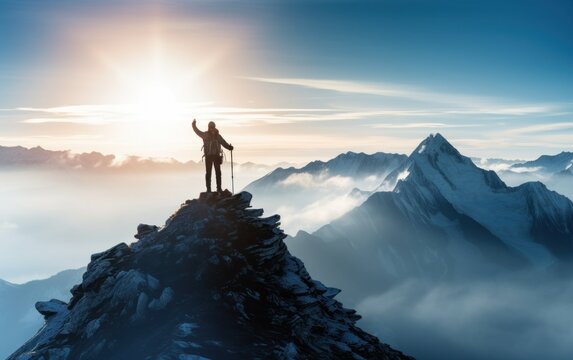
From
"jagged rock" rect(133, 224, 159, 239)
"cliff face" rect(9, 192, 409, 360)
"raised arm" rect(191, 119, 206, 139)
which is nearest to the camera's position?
"cliff face" rect(9, 192, 409, 360)

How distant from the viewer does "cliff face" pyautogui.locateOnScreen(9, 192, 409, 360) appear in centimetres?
4103

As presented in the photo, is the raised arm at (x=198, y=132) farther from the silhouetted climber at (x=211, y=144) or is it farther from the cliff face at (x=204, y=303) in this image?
the cliff face at (x=204, y=303)

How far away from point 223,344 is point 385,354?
18.3 m

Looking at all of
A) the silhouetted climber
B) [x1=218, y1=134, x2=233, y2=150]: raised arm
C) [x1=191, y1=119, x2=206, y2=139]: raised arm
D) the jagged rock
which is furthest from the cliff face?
[x1=191, y1=119, x2=206, y2=139]: raised arm

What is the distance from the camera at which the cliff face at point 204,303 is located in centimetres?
4103

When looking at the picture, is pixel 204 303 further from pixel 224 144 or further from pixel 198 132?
pixel 198 132

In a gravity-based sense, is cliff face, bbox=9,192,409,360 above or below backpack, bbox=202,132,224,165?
below

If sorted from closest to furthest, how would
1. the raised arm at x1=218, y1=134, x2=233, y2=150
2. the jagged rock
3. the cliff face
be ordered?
the cliff face < the jagged rock < the raised arm at x1=218, y1=134, x2=233, y2=150

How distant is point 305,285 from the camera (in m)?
53.3

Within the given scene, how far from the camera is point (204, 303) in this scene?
44.8 meters

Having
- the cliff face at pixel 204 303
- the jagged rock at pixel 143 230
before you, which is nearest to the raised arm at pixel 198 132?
the cliff face at pixel 204 303

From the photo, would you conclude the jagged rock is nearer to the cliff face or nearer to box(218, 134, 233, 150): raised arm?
the cliff face

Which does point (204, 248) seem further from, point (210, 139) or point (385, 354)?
point (385, 354)

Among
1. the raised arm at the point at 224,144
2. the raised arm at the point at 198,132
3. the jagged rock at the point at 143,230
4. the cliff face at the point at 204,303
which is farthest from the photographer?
the raised arm at the point at 224,144
